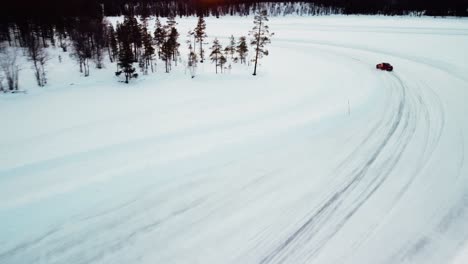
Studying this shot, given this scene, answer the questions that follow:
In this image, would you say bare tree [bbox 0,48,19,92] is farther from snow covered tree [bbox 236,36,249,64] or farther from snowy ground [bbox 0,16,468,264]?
snow covered tree [bbox 236,36,249,64]

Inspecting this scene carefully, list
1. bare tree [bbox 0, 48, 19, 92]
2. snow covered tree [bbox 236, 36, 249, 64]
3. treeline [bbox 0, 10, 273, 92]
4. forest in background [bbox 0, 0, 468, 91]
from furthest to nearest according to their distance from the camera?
snow covered tree [bbox 236, 36, 249, 64]
forest in background [bbox 0, 0, 468, 91]
treeline [bbox 0, 10, 273, 92]
bare tree [bbox 0, 48, 19, 92]

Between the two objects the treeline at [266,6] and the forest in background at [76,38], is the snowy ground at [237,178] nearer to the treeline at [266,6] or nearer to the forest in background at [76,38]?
the forest in background at [76,38]

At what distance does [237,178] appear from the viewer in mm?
10195

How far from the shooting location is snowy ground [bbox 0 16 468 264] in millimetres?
7223

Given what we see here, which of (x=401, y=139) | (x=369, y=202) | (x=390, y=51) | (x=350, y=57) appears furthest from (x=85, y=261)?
(x=390, y=51)

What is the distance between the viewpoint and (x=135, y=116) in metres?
18.5

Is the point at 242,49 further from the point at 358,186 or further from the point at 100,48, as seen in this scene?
the point at 358,186

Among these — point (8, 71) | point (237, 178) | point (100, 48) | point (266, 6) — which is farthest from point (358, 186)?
point (266, 6)

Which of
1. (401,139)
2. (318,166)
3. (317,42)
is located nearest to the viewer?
(318,166)

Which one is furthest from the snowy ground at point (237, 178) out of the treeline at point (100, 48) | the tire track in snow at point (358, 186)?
the treeline at point (100, 48)

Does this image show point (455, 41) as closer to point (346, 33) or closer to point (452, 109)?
point (346, 33)

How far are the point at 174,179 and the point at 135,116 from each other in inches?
386

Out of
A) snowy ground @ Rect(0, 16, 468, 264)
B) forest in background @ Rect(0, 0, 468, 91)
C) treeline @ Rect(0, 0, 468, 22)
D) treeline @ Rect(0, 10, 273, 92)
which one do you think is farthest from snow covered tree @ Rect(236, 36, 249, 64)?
treeline @ Rect(0, 0, 468, 22)

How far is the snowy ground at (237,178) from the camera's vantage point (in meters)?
7.22
